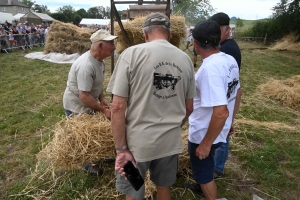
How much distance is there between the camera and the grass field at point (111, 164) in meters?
2.89

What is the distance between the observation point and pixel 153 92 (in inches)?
64.8

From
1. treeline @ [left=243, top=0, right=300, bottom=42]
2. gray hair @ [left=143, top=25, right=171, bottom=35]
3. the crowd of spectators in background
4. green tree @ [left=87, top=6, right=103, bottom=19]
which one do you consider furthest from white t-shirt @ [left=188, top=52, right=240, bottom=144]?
green tree @ [left=87, top=6, right=103, bottom=19]

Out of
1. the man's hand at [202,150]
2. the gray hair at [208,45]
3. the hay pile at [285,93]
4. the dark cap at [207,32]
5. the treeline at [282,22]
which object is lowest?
the hay pile at [285,93]

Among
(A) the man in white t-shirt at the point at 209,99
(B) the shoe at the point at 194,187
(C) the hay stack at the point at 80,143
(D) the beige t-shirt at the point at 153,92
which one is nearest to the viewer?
(D) the beige t-shirt at the point at 153,92

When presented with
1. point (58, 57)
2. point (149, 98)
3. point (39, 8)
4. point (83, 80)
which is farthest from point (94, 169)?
point (39, 8)

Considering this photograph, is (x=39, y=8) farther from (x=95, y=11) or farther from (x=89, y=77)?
(x=89, y=77)

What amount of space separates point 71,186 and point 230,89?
2.23 m

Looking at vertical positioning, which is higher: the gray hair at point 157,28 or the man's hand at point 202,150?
the gray hair at point 157,28

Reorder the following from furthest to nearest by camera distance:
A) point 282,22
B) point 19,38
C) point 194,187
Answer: point 282,22
point 19,38
point 194,187

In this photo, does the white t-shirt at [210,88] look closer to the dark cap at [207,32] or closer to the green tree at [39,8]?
the dark cap at [207,32]

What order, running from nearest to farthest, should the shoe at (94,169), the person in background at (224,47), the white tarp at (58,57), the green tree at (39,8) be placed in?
the person in background at (224,47), the shoe at (94,169), the white tarp at (58,57), the green tree at (39,8)

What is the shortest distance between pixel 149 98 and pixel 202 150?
0.74 m

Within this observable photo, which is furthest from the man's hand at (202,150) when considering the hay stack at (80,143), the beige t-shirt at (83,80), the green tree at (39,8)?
the green tree at (39,8)

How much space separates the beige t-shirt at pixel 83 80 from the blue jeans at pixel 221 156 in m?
1.72
